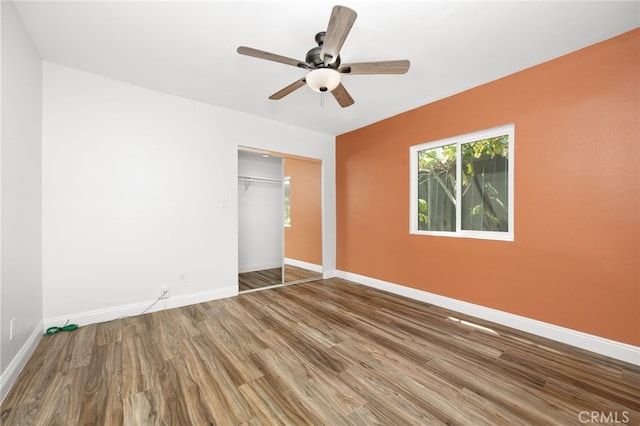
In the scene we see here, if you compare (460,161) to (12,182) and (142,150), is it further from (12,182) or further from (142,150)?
(12,182)

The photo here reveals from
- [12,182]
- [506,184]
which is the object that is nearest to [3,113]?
[12,182]

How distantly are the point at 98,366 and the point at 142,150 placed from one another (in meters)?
2.23

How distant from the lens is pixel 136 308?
9.57ft

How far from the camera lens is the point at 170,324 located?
8.86 ft

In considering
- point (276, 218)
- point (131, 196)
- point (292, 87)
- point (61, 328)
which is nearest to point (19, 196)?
point (131, 196)

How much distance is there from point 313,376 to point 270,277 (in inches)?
119

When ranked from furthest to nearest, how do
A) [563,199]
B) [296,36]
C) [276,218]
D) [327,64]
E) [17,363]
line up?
[276,218] → [563,199] → [296,36] → [327,64] → [17,363]

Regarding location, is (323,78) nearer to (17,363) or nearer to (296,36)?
(296,36)

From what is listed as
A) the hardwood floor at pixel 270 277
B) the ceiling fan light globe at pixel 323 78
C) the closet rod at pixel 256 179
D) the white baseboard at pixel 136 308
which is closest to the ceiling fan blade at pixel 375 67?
the ceiling fan light globe at pixel 323 78

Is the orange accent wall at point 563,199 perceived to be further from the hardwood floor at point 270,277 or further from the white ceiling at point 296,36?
the hardwood floor at point 270,277

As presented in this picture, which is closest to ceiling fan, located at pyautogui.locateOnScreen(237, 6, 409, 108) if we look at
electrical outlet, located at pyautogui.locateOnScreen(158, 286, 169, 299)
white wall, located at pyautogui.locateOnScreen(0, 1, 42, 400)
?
white wall, located at pyautogui.locateOnScreen(0, 1, 42, 400)

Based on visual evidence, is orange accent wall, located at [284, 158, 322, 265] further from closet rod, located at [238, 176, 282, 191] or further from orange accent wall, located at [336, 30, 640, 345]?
orange accent wall, located at [336, 30, 640, 345]

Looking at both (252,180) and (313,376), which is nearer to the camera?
(313,376)

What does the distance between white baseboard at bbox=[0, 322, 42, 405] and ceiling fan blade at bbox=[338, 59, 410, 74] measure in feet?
10.4
